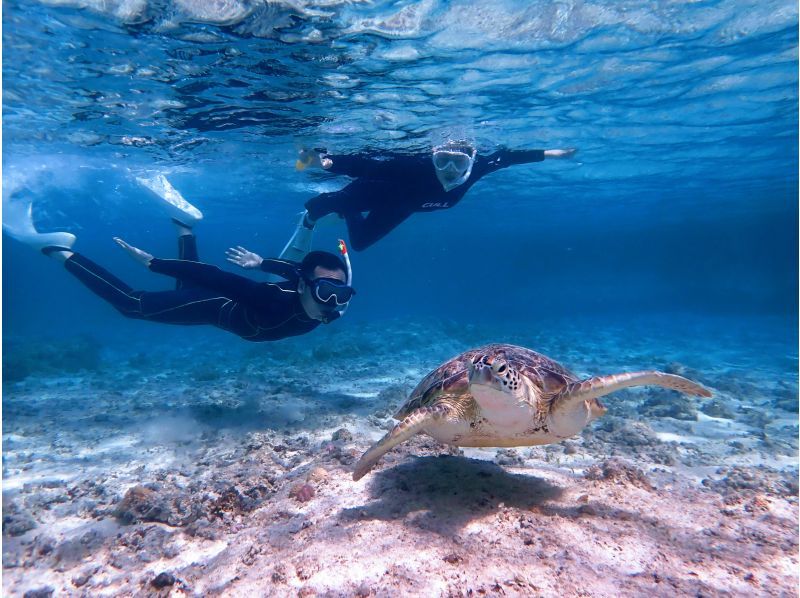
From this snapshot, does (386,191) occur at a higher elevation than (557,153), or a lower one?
lower

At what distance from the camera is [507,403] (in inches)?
123

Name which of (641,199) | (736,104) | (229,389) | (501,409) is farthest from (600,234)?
(501,409)

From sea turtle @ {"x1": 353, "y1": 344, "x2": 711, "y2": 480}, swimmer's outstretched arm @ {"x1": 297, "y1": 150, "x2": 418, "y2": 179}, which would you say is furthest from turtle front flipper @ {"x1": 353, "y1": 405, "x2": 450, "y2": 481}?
swimmer's outstretched arm @ {"x1": 297, "y1": 150, "x2": 418, "y2": 179}

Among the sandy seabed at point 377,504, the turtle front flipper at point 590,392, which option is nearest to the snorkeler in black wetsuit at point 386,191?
the sandy seabed at point 377,504

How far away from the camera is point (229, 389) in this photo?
35.3 ft

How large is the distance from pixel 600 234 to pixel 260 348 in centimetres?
5580

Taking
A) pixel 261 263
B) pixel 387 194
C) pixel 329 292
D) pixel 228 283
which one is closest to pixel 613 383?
pixel 329 292

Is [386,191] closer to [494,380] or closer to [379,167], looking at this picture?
[379,167]

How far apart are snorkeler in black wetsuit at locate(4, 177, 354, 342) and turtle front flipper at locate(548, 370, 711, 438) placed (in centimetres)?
375

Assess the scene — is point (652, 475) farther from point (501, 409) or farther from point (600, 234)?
point (600, 234)

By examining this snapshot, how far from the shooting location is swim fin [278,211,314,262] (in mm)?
9516

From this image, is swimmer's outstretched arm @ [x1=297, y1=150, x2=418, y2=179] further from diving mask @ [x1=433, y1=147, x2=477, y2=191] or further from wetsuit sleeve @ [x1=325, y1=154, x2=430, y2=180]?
diving mask @ [x1=433, y1=147, x2=477, y2=191]

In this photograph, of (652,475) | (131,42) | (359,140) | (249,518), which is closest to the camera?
(249,518)

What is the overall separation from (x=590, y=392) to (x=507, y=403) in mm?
590
